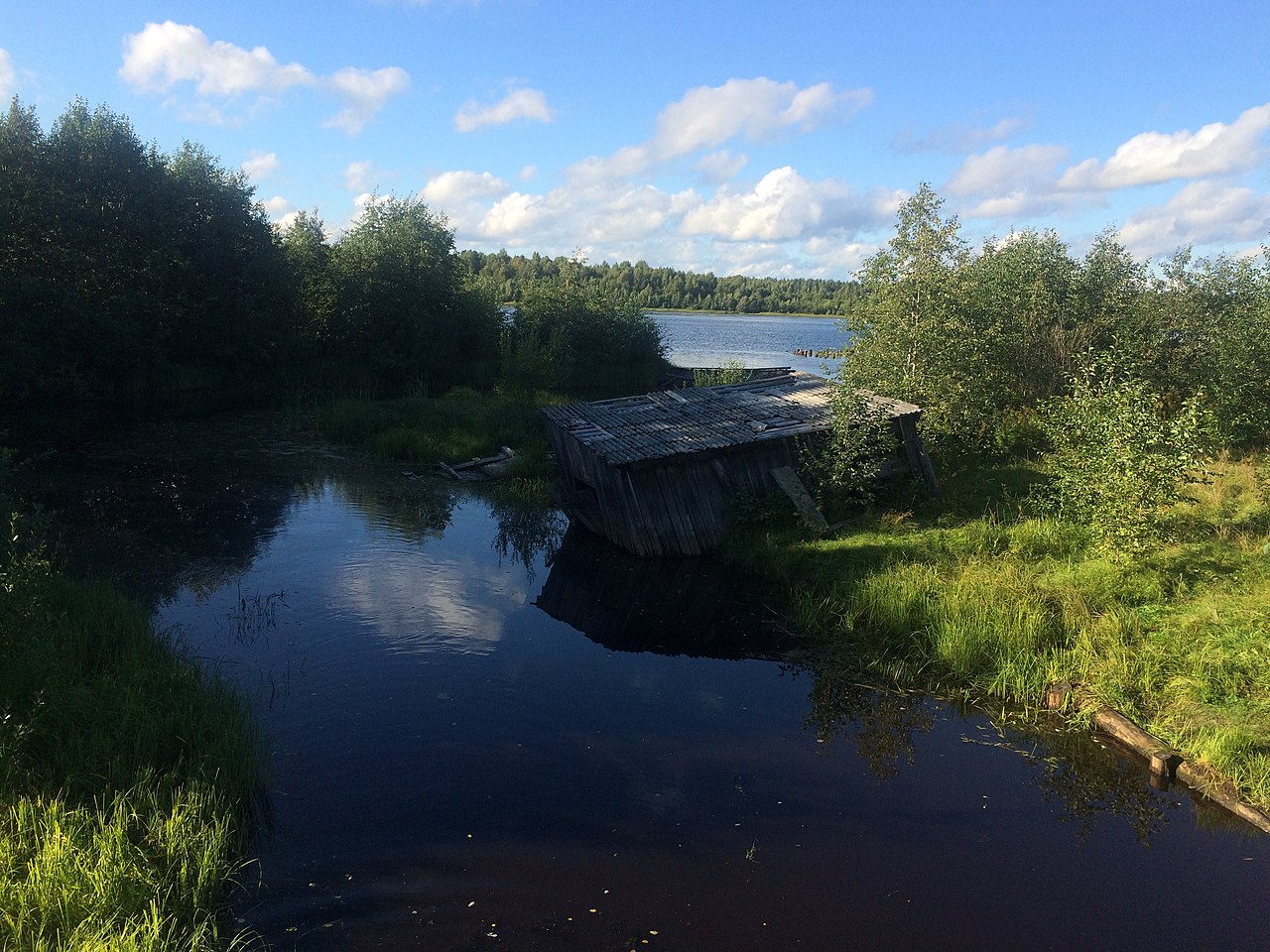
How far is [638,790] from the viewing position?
9289 mm

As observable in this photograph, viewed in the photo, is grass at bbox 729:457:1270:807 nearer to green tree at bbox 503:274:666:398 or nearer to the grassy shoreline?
the grassy shoreline

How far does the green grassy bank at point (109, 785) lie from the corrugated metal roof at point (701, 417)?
919 centimetres

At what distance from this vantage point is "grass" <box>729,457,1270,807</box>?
10.7 m

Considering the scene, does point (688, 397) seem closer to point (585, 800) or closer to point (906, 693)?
point (906, 693)

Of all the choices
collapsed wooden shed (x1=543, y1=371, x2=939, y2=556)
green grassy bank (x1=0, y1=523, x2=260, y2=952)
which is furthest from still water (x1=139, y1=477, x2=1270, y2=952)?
collapsed wooden shed (x1=543, y1=371, x2=939, y2=556)

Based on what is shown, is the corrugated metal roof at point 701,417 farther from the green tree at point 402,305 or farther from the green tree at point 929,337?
the green tree at point 402,305

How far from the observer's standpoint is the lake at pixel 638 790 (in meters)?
7.35

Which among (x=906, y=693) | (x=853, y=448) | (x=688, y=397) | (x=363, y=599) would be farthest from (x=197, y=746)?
(x=688, y=397)

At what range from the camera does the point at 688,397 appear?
2155 centimetres

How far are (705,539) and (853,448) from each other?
151 inches

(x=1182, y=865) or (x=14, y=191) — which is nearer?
(x=1182, y=865)

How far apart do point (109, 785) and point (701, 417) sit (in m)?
14.3

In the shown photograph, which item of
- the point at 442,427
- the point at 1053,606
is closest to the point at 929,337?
the point at 1053,606

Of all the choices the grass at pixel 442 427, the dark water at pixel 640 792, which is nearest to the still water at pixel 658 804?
the dark water at pixel 640 792
